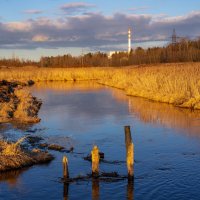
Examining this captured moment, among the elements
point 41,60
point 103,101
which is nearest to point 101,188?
point 103,101

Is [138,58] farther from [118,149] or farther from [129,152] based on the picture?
[129,152]

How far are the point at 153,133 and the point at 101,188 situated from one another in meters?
7.44

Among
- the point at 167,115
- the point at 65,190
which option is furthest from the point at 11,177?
the point at 167,115

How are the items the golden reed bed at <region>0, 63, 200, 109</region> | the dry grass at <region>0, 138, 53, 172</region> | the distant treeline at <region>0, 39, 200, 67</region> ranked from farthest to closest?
the distant treeline at <region>0, 39, 200, 67</region> → the golden reed bed at <region>0, 63, 200, 109</region> → the dry grass at <region>0, 138, 53, 172</region>

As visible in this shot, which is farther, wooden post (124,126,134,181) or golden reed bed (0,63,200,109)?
golden reed bed (0,63,200,109)

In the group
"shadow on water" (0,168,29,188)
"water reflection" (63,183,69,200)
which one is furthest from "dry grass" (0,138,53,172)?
"water reflection" (63,183,69,200)

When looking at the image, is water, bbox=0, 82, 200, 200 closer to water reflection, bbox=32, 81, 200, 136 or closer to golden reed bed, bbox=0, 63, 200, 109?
water reflection, bbox=32, 81, 200, 136

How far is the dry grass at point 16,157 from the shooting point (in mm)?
12891

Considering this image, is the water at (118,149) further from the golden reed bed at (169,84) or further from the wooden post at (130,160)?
the golden reed bed at (169,84)

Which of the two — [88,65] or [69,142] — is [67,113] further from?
[88,65]

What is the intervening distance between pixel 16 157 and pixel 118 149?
3.77 meters

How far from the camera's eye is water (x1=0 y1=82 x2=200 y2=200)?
11219mm

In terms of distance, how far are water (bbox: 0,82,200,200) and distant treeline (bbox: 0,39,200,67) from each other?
23437mm

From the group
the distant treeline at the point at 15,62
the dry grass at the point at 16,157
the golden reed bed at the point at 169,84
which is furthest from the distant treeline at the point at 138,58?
the dry grass at the point at 16,157
